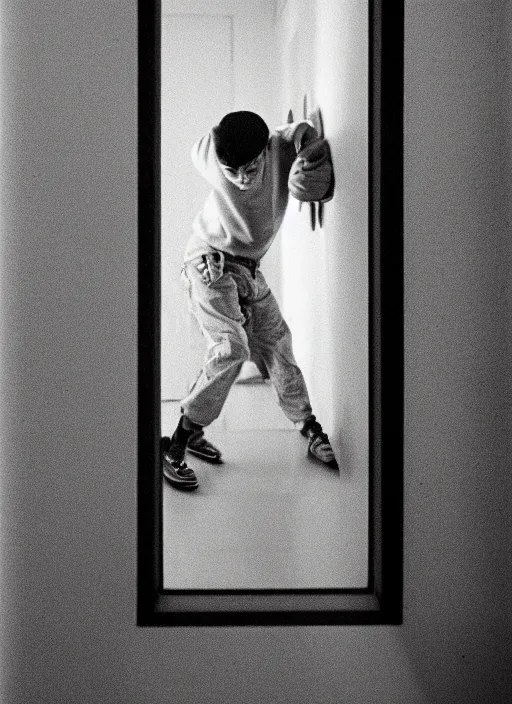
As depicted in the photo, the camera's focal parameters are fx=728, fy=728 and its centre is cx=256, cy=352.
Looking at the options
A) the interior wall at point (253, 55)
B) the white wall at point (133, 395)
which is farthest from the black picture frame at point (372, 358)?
the interior wall at point (253, 55)

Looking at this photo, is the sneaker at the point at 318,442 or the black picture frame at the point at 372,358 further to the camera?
the sneaker at the point at 318,442

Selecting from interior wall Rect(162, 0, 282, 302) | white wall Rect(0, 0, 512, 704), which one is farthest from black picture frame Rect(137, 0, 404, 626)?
interior wall Rect(162, 0, 282, 302)

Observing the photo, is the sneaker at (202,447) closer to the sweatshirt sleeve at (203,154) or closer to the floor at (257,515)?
the floor at (257,515)

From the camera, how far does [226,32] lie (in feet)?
3.38

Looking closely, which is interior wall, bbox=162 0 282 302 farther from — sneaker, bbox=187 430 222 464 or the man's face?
sneaker, bbox=187 430 222 464

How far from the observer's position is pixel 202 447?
105cm

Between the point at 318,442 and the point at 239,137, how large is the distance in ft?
1.49

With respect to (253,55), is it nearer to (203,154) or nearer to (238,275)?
(203,154)

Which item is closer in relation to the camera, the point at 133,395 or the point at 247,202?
the point at 133,395

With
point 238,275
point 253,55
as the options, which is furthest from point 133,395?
point 253,55

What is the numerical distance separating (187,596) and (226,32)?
30.8 inches

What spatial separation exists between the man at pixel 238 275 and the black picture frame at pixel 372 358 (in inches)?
4.2

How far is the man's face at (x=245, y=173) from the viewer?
3.43ft

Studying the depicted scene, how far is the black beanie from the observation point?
1030 mm
